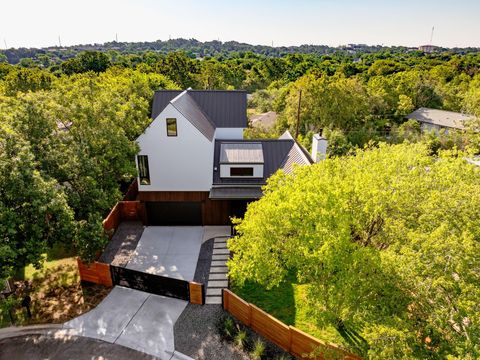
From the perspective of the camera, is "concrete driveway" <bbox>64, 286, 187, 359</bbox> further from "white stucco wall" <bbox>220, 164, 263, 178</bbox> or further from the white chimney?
the white chimney

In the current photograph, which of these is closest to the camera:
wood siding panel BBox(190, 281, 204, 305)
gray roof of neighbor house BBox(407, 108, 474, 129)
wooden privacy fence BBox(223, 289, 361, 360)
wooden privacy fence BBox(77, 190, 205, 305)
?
wooden privacy fence BBox(223, 289, 361, 360)

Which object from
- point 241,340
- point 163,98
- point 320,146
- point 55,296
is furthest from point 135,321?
point 163,98

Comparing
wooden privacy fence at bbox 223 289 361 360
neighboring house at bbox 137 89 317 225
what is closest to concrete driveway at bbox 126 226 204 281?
neighboring house at bbox 137 89 317 225

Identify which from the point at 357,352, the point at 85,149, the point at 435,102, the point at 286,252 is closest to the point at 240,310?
the point at 286,252

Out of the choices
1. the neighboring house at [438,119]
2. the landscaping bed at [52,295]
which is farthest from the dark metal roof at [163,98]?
the neighboring house at [438,119]

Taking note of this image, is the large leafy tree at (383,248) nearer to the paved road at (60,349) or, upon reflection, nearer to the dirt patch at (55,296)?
the paved road at (60,349)

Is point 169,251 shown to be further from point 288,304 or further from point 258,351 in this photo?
point 258,351

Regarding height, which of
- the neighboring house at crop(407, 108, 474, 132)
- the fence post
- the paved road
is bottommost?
the paved road

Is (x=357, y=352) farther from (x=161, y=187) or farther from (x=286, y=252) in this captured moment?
(x=161, y=187)
